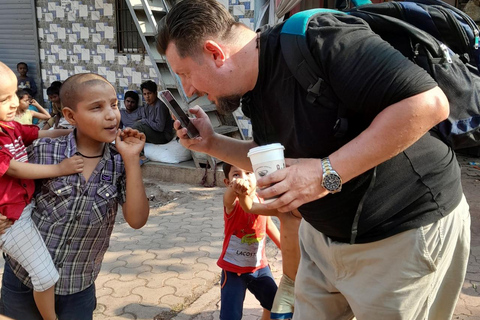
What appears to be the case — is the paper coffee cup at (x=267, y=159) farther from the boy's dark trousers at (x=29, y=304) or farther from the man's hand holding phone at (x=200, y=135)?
the boy's dark trousers at (x=29, y=304)

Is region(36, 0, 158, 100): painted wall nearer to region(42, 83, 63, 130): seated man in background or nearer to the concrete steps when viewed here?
region(42, 83, 63, 130): seated man in background

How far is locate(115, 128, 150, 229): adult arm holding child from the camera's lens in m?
2.16

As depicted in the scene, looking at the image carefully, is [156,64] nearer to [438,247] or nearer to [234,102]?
[234,102]

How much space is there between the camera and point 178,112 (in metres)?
2.15

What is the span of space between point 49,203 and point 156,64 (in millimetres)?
4936

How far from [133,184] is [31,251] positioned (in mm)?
555

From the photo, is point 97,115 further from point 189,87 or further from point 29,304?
point 29,304

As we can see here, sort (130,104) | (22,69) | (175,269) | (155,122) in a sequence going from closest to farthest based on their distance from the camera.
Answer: (175,269) < (155,122) < (130,104) < (22,69)

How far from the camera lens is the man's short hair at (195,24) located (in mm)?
1695

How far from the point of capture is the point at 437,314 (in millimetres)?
1945

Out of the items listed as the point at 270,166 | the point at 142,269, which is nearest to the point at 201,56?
the point at 270,166

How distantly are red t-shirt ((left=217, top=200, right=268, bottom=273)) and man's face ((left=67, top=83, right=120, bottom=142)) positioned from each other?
108cm

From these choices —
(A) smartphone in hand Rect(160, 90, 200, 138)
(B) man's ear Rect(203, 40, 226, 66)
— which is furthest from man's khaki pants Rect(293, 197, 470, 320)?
(B) man's ear Rect(203, 40, 226, 66)

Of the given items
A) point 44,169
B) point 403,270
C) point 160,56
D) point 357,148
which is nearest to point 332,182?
point 357,148
